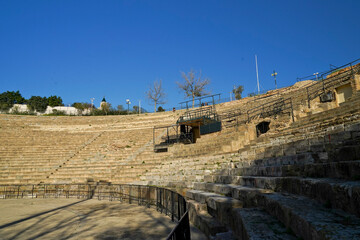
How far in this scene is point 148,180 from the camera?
14.2m

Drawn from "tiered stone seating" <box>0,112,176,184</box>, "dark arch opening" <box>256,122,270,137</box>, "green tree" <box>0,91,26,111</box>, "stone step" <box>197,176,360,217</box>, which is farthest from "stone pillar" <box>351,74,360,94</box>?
"green tree" <box>0,91,26,111</box>

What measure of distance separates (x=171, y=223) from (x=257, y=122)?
1179cm

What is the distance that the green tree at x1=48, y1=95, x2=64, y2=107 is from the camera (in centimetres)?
7105

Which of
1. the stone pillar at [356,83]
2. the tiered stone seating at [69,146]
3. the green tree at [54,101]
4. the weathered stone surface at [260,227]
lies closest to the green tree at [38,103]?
the green tree at [54,101]

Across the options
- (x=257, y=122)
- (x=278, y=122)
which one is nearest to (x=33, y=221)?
(x=278, y=122)

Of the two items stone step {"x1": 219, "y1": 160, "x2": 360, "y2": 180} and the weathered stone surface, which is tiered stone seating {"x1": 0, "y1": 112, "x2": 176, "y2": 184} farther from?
the weathered stone surface

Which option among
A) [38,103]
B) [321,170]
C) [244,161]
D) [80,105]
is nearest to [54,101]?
[38,103]

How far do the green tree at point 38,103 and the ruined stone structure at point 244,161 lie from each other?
31.1 meters

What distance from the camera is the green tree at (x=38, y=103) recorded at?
A: 62256 mm

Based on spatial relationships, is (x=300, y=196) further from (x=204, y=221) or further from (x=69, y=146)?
(x=69, y=146)

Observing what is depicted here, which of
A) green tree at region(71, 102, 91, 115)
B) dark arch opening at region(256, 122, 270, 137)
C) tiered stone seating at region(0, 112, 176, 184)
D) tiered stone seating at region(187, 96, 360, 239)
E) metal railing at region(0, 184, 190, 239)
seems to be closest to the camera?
tiered stone seating at region(187, 96, 360, 239)

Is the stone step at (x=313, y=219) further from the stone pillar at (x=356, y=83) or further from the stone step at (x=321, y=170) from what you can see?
the stone pillar at (x=356, y=83)

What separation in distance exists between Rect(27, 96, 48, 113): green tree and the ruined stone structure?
102 ft

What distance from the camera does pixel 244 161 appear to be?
903cm
